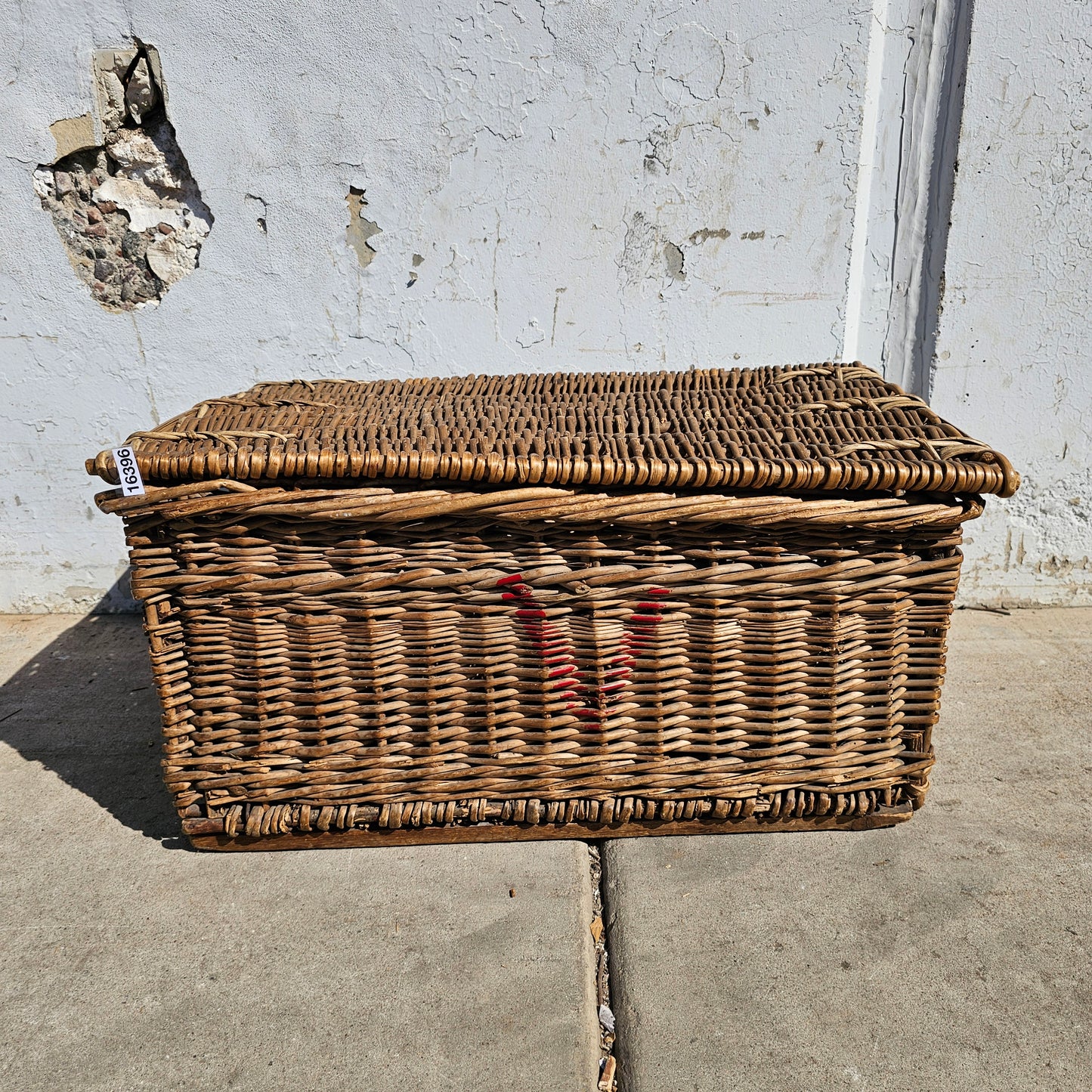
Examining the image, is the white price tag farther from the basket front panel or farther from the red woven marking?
the red woven marking

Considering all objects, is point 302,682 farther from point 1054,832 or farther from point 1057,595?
point 1057,595

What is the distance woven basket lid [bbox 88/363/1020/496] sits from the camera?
59.7 inches

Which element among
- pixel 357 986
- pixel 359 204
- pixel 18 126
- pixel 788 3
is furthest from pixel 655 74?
pixel 357 986

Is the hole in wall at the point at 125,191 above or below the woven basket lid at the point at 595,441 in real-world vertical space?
above

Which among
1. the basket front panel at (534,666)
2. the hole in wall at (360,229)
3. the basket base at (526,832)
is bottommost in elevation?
the basket base at (526,832)

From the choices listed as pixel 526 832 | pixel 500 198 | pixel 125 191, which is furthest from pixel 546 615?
pixel 125 191

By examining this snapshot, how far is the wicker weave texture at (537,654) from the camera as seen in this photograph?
5.15ft

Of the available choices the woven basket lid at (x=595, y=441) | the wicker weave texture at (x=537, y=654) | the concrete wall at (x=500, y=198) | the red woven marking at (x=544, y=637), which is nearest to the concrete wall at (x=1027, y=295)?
the concrete wall at (x=500, y=198)

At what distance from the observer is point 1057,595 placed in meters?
2.71

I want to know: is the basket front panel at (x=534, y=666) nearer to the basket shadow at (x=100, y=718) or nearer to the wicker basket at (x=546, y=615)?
the wicker basket at (x=546, y=615)

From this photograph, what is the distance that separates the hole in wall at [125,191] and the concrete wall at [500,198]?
30mm

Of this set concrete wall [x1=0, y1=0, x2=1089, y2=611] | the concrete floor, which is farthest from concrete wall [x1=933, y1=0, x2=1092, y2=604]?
the concrete floor

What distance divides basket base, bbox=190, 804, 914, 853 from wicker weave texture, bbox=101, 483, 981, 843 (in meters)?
0.01

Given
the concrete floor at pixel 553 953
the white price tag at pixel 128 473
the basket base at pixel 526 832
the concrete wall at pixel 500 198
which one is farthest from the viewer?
the concrete wall at pixel 500 198
